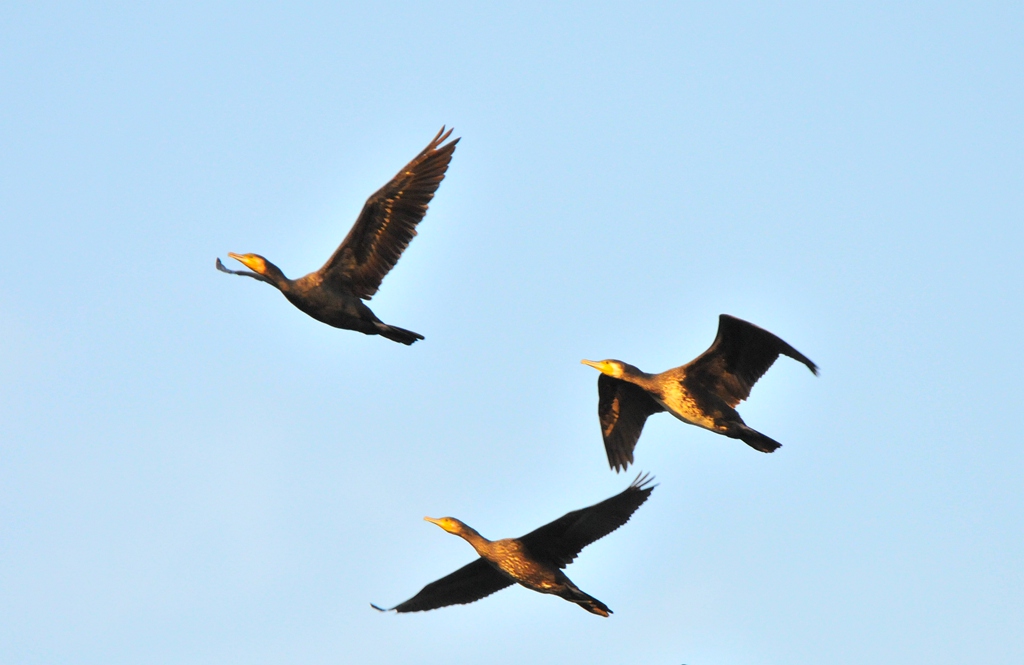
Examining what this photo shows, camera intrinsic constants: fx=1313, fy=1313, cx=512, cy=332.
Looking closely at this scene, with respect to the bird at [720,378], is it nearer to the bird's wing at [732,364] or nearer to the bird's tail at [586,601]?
the bird's wing at [732,364]

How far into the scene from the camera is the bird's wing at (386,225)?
17.1 m

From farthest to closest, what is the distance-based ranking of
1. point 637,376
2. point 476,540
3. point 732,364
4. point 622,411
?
point 622,411 < point 637,376 < point 732,364 < point 476,540

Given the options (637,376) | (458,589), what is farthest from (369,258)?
(458,589)

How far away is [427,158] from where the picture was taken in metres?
17.2

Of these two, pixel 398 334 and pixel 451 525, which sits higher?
pixel 398 334

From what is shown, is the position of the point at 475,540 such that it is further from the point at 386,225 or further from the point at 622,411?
the point at 386,225

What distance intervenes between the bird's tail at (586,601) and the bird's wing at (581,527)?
40 cm

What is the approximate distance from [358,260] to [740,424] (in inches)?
212

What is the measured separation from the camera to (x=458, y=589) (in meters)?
16.9

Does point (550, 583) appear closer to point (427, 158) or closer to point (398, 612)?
point (398, 612)

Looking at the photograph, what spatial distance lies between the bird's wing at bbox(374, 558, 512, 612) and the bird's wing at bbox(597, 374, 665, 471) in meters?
2.53

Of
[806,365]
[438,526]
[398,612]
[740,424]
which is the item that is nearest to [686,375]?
[740,424]

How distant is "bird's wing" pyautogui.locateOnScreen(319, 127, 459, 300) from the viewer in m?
17.1

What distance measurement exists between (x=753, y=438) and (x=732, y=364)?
3.47ft
